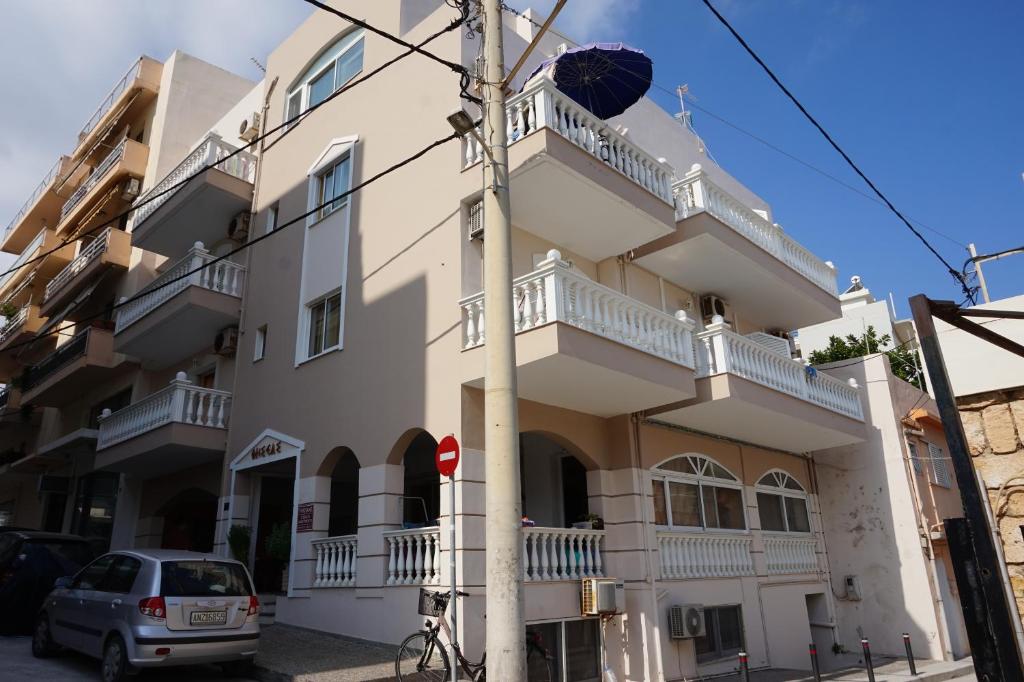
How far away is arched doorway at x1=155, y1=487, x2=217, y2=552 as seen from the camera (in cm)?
1786

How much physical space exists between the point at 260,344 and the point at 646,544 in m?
9.26

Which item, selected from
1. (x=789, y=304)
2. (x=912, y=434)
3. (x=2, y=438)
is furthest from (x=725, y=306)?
(x=2, y=438)

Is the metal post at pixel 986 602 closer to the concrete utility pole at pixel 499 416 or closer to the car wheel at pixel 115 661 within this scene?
the concrete utility pole at pixel 499 416

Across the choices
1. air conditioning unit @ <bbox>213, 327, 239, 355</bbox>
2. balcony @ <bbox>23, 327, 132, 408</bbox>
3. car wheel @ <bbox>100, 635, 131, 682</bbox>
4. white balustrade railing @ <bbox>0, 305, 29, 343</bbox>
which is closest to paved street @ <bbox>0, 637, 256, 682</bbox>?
car wheel @ <bbox>100, 635, 131, 682</bbox>

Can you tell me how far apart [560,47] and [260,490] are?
11767 mm

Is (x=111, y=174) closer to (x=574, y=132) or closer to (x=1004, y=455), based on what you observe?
(x=574, y=132)

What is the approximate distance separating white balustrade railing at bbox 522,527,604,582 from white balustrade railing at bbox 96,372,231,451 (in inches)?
329

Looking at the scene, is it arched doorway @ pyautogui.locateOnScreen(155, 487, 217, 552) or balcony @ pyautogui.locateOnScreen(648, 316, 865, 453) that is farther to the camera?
arched doorway @ pyautogui.locateOnScreen(155, 487, 217, 552)

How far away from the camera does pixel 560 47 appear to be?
16516 mm

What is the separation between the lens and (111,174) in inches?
942

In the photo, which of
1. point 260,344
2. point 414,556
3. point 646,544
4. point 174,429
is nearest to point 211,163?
point 260,344

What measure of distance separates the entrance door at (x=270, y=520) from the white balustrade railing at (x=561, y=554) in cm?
647

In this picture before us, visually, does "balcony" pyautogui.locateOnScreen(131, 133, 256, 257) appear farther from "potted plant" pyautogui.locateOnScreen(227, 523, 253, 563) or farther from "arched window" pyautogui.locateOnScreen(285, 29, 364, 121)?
"potted plant" pyautogui.locateOnScreen(227, 523, 253, 563)

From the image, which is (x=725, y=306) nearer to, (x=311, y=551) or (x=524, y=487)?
(x=524, y=487)
